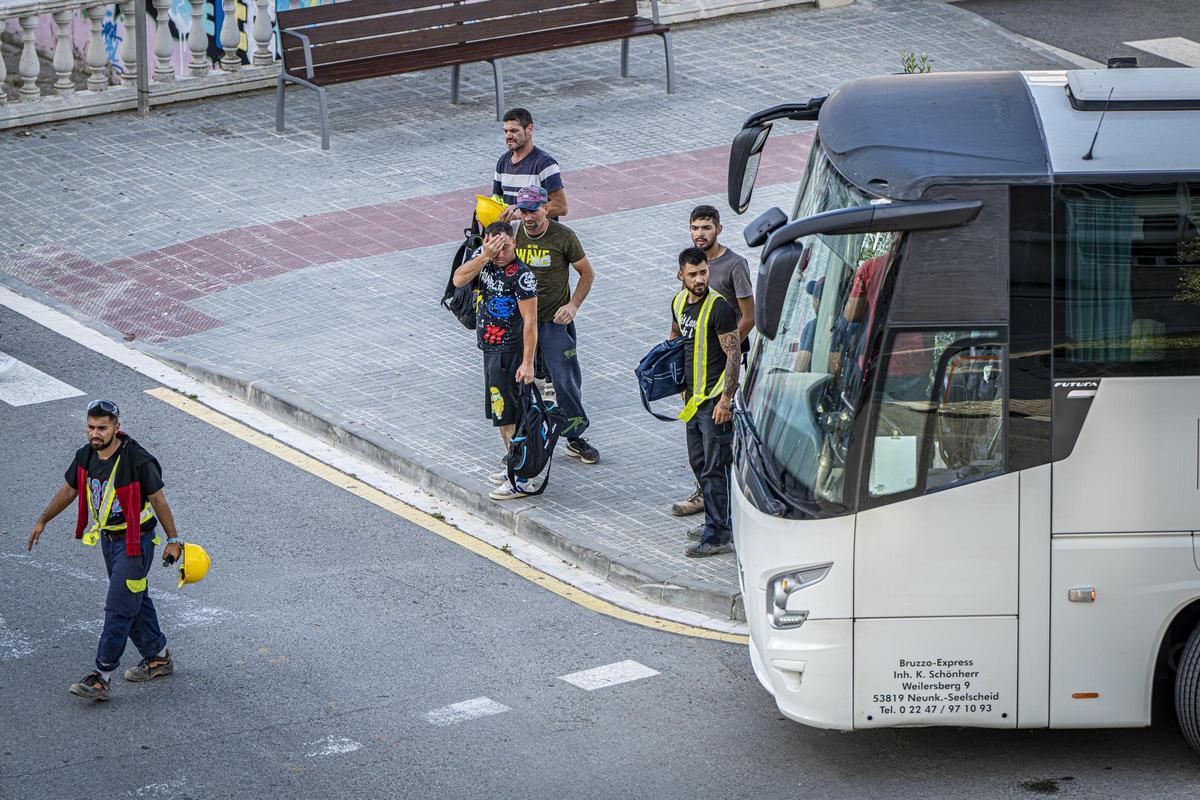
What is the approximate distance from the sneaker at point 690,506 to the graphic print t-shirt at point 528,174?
2.79m

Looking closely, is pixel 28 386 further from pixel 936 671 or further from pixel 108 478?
pixel 936 671

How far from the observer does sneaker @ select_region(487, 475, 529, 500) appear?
11.4 meters

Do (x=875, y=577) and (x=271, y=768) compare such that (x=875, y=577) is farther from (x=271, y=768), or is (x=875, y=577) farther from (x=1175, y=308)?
(x=271, y=768)

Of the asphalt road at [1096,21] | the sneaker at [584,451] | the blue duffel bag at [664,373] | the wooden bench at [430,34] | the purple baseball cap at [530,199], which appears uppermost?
the wooden bench at [430,34]

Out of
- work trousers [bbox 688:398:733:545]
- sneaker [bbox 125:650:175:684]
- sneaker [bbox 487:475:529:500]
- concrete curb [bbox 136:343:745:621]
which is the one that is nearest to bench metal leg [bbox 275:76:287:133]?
concrete curb [bbox 136:343:745:621]

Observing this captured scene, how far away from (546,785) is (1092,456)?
2.85 metres

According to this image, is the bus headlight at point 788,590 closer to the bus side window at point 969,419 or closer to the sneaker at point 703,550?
the bus side window at point 969,419

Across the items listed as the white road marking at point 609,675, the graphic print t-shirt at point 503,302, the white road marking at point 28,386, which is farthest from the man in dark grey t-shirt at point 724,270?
the white road marking at point 28,386

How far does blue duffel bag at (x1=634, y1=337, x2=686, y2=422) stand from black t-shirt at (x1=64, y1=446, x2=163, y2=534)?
2.91 m

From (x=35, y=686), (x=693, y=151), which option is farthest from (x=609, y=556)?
(x=693, y=151)

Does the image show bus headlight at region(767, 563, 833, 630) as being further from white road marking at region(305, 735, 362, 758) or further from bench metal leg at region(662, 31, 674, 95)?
bench metal leg at region(662, 31, 674, 95)

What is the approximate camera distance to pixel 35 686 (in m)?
9.17

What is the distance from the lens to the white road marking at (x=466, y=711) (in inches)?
348

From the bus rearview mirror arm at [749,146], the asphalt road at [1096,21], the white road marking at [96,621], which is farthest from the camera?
the asphalt road at [1096,21]
